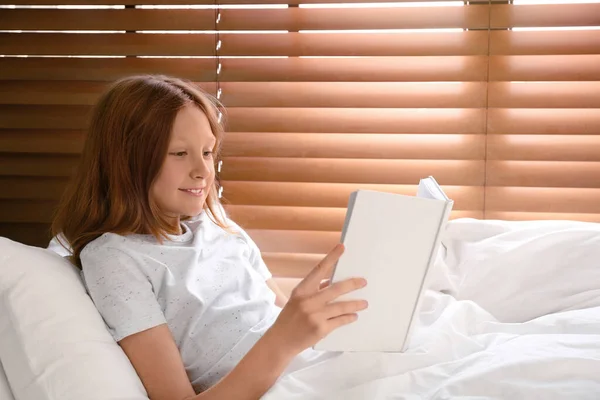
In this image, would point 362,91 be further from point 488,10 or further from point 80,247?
point 80,247

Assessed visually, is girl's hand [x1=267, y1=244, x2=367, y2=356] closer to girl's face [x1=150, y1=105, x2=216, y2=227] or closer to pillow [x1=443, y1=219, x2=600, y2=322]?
girl's face [x1=150, y1=105, x2=216, y2=227]

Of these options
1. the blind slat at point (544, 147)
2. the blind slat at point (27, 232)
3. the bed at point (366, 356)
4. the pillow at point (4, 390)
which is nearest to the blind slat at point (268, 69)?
the blind slat at point (544, 147)

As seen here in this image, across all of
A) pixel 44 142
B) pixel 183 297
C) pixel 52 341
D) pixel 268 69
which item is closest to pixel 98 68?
pixel 44 142

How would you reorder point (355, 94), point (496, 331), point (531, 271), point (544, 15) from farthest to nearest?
point (355, 94) < point (544, 15) < point (531, 271) < point (496, 331)

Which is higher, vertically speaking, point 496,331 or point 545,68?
point 545,68

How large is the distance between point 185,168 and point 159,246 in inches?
6.9

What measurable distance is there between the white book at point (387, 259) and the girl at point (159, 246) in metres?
0.17

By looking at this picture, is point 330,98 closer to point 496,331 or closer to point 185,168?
point 185,168

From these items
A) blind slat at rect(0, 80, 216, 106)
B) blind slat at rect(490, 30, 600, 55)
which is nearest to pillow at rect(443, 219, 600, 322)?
blind slat at rect(490, 30, 600, 55)

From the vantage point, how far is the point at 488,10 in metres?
2.32

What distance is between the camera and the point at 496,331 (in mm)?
1553

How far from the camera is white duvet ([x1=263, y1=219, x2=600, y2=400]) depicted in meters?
1.24

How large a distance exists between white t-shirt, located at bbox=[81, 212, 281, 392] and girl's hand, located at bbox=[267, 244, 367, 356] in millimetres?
258

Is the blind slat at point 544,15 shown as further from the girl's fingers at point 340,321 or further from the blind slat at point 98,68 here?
the girl's fingers at point 340,321
